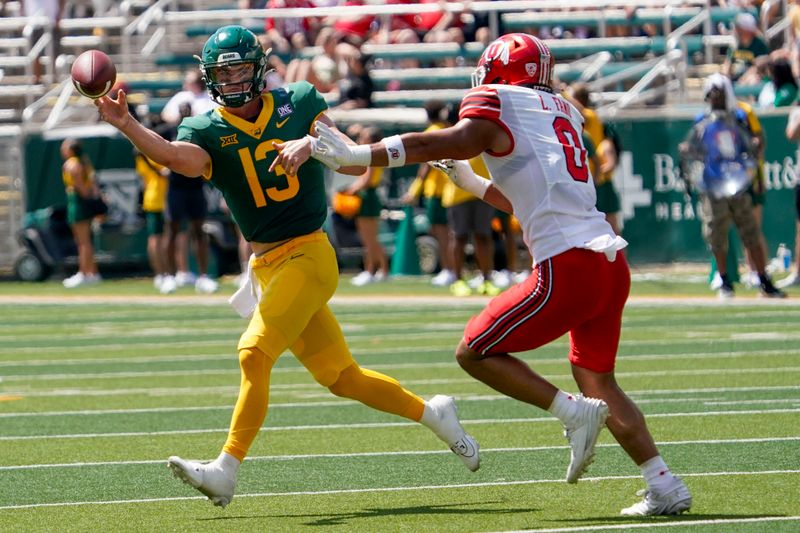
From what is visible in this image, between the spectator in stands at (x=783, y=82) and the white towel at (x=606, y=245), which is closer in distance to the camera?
the white towel at (x=606, y=245)

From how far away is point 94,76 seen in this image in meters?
6.30

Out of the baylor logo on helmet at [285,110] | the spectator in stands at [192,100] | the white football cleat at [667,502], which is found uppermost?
the baylor logo on helmet at [285,110]

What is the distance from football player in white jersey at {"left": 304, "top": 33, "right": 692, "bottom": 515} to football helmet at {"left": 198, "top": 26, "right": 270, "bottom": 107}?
35.9 inches

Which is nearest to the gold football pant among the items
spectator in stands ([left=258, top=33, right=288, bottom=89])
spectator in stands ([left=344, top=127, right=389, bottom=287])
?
spectator in stands ([left=344, top=127, right=389, bottom=287])

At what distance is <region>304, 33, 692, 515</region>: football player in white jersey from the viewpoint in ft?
19.0

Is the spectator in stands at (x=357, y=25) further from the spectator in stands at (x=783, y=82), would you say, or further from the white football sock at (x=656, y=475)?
the white football sock at (x=656, y=475)

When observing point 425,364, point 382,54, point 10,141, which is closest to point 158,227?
point 10,141

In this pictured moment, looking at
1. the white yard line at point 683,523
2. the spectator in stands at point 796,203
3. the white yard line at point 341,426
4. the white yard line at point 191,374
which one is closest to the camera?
the white yard line at point 683,523

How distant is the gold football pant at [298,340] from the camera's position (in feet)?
20.5

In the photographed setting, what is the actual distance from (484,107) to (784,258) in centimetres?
1382

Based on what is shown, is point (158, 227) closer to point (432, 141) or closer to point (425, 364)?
point (425, 364)

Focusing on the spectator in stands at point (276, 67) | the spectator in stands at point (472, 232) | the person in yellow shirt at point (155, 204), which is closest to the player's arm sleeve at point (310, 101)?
the spectator in stands at point (472, 232)

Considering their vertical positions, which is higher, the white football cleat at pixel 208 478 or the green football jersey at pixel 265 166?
the green football jersey at pixel 265 166

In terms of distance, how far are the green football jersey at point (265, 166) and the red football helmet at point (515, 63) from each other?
0.95 meters
